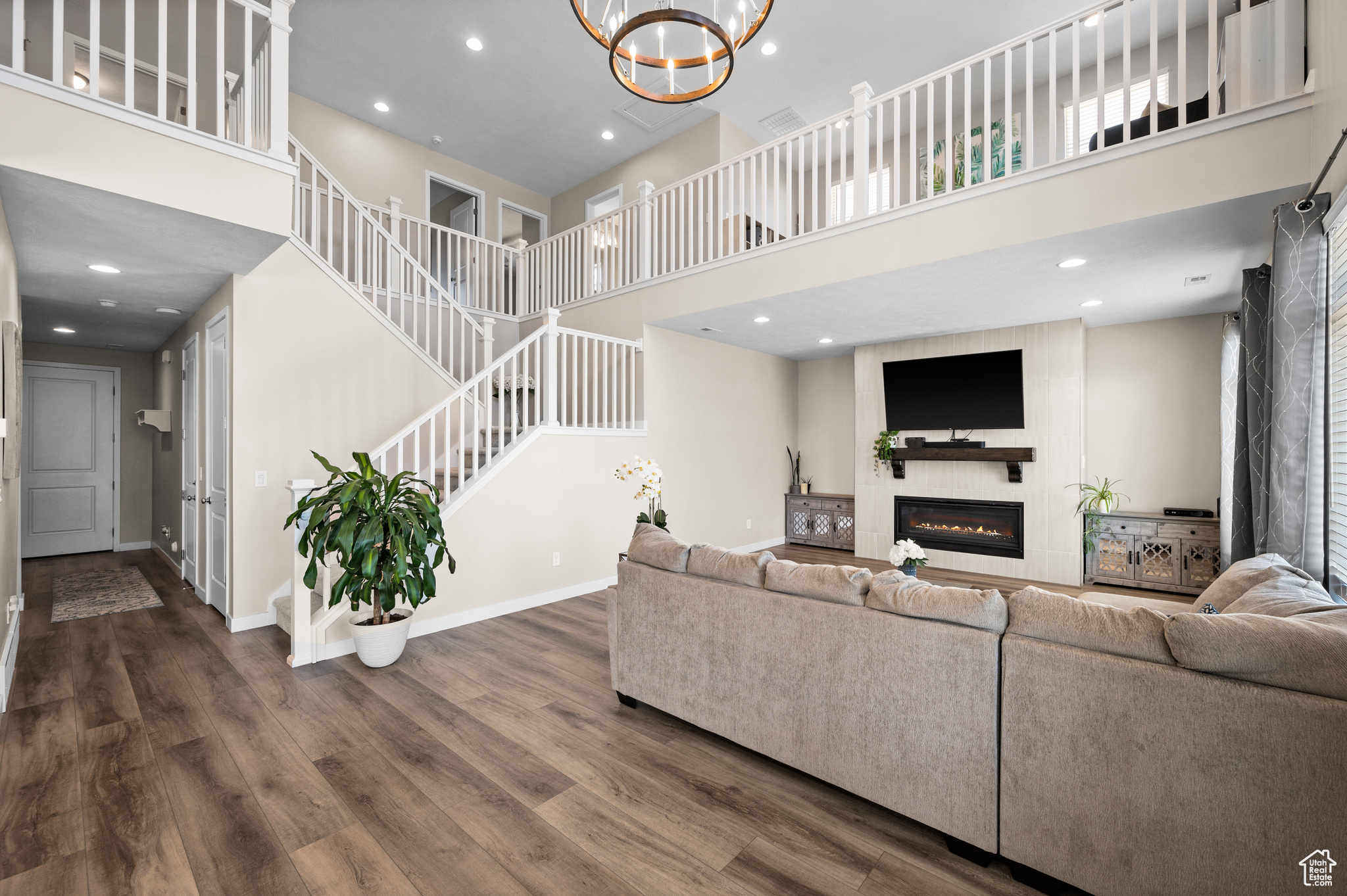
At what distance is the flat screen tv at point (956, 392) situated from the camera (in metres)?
5.73

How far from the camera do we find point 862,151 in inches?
162

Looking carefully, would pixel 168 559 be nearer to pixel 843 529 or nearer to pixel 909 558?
pixel 909 558

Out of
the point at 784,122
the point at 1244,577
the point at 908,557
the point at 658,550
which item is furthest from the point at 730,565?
the point at 784,122

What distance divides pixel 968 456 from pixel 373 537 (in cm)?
537

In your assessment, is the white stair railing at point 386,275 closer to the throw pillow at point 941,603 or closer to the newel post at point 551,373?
the newel post at point 551,373

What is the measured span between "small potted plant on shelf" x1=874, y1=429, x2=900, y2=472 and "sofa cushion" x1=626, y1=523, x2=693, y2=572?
4184mm

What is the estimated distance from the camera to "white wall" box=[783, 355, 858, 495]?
7613 millimetres

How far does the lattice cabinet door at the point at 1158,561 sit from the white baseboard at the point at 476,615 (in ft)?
15.6

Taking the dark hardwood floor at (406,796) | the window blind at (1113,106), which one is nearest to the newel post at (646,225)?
the window blind at (1113,106)

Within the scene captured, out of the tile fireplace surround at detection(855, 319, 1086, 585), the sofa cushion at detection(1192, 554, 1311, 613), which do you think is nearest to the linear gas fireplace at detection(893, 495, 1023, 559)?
the tile fireplace surround at detection(855, 319, 1086, 585)

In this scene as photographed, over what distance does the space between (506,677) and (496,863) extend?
4.93 feet

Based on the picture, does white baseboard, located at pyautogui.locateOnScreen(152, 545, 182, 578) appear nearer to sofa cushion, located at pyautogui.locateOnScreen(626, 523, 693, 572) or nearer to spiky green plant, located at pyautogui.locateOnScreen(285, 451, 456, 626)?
spiky green plant, located at pyautogui.locateOnScreen(285, 451, 456, 626)

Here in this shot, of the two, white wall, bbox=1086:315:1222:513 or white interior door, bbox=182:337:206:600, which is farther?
white wall, bbox=1086:315:1222:513

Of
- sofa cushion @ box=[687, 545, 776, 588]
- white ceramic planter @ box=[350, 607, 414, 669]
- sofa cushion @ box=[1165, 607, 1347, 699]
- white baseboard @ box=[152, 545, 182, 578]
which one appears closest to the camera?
sofa cushion @ box=[1165, 607, 1347, 699]
